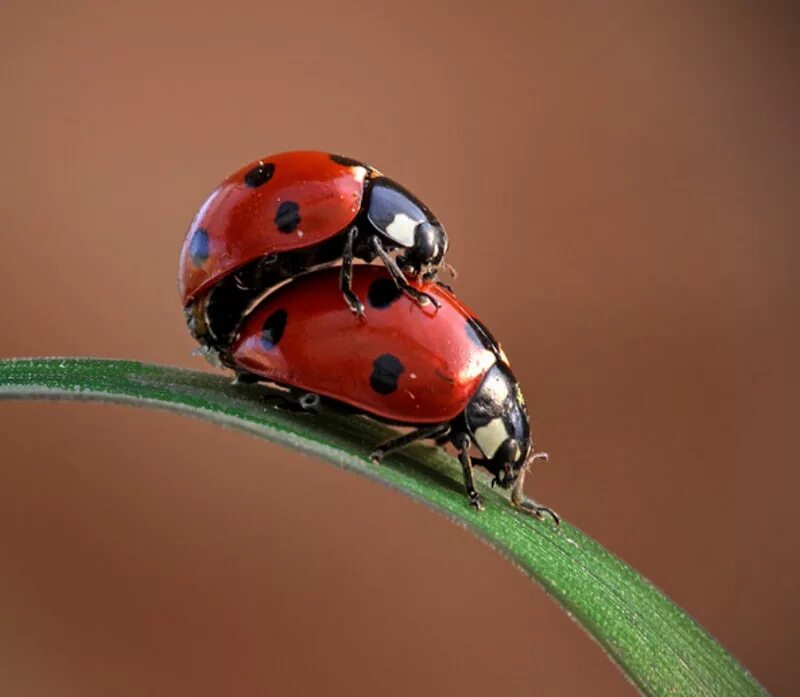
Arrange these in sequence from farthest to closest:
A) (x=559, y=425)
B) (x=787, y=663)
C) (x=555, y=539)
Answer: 1. (x=559, y=425)
2. (x=787, y=663)
3. (x=555, y=539)

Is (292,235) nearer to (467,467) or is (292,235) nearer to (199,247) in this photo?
(199,247)

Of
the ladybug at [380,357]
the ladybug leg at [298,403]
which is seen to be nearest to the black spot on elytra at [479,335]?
the ladybug at [380,357]

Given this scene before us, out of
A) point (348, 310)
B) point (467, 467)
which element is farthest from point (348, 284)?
point (467, 467)

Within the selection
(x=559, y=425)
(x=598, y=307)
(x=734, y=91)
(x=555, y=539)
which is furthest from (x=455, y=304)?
(x=734, y=91)

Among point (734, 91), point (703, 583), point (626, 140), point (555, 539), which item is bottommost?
point (703, 583)

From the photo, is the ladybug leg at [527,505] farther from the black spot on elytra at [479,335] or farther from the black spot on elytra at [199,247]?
the black spot on elytra at [199,247]

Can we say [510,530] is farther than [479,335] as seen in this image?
No

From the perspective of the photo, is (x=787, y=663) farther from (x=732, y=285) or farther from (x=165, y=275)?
(x=165, y=275)

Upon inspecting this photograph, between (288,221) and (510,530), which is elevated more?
(288,221)
